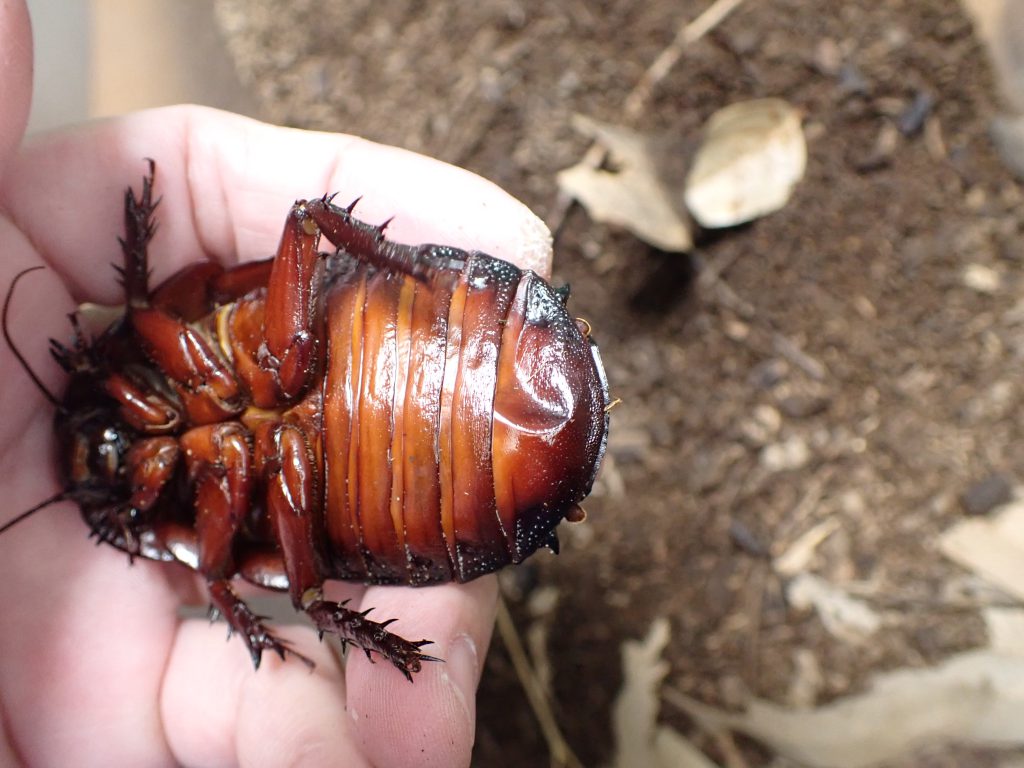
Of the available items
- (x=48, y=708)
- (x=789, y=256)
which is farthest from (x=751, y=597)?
(x=48, y=708)

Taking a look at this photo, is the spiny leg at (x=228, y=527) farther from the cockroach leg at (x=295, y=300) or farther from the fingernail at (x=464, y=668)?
the fingernail at (x=464, y=668)

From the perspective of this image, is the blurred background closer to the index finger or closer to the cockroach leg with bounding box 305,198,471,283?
the index finger

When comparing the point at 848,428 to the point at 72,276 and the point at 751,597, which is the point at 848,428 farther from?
the point at 72,276

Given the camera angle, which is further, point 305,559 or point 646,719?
point 646,719

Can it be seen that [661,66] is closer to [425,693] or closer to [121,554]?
[425,693]

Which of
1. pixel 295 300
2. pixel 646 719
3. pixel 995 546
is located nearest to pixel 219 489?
pixel 295 300

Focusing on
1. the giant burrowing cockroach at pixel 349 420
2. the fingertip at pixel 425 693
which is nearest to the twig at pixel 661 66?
the giant burrowing cockroach at pixel 349 420

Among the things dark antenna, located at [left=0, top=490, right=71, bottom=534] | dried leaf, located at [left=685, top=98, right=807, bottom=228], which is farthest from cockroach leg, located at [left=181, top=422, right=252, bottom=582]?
dried leaf, located at [left=685, top=98, right=807, bottom=228]
